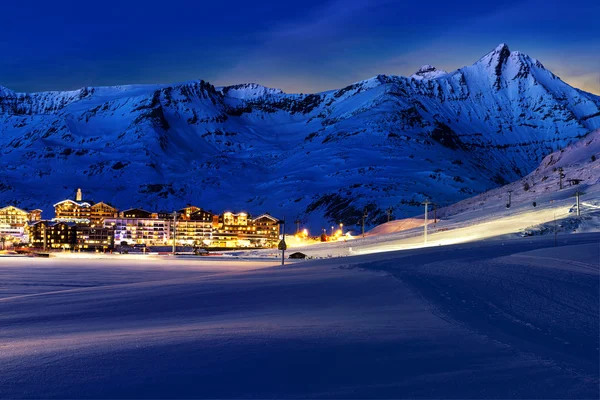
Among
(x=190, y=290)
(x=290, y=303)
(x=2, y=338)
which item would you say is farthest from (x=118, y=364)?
(x=190, y=290)

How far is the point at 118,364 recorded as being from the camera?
8.88m

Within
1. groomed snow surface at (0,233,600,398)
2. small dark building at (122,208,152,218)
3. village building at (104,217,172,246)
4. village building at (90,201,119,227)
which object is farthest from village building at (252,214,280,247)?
groomed snow surface at (0,233,600,398)

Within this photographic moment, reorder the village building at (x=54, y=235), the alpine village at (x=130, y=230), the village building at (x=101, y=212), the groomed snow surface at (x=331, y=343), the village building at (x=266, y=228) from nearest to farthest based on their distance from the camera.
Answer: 1. the groomed snow surface at (x=331, y=343)
2. the village building at (x=54, y=235)
3. the alpine village at (x=130, y=230)
4. the village building at (x=266, y=228)
5. the village building at (x=101, y=212)

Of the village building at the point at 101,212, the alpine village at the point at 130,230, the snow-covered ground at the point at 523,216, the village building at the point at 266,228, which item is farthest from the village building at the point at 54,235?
the snow-covered ground at the point at 523,216

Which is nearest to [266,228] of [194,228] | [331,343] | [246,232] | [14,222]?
[246,232]

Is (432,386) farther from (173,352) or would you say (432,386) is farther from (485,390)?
(173,352)

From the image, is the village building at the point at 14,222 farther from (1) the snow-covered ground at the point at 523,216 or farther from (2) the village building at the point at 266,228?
(1) the snow-covered ground at the point at 523,216

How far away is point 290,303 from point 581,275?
871 centimetres

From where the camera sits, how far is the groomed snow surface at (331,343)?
7684mm

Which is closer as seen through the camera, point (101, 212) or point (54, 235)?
point (54, 235)

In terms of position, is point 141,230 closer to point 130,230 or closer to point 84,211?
point 130,230

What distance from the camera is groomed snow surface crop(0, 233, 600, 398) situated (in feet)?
25.2

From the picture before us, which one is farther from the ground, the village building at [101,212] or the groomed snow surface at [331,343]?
the village building at [101,212]

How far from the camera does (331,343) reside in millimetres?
10023
